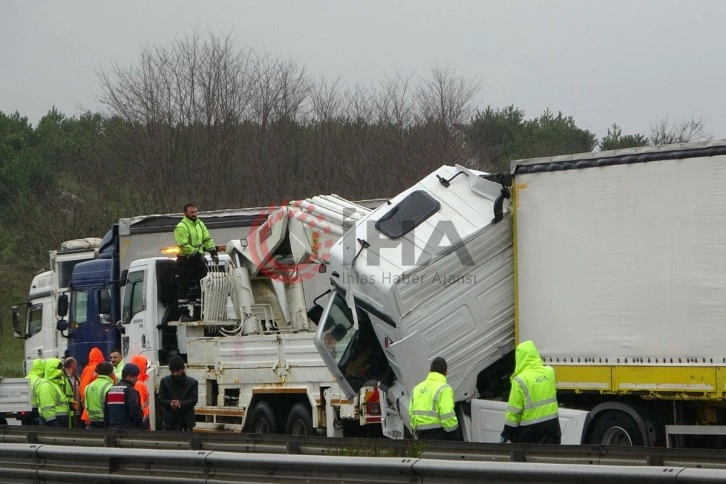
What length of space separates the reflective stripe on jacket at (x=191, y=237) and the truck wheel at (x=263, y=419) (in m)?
2.83

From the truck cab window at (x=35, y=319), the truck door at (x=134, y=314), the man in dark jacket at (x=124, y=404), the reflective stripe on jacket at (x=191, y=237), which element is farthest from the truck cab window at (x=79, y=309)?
the man in dark jacket at (x=124, y=404)

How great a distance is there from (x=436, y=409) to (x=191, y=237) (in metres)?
7.68

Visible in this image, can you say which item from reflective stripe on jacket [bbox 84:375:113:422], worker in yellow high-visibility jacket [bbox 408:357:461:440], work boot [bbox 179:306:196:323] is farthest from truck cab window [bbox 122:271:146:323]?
worker in yellow high-visibility jacket [bbox 408:357:461:440]

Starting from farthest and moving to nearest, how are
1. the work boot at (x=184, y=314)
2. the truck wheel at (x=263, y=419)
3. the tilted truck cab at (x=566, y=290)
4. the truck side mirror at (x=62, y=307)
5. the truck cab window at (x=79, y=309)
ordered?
1. the truck side mirror at (x=62, y=307)
2. the truck cab window at (x=79, y=309)
3. the work boot at (x=184, y=314)
4. the truck wheel at (x=263, y=419)
5. the tilted truck cab at (x=566, y=290)

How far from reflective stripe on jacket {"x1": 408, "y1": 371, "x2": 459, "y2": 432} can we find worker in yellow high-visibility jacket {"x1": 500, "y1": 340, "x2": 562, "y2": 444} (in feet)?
1.72

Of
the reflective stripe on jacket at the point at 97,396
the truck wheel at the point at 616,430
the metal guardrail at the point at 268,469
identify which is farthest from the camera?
the reflective stripe on jacket at the point at 97,396

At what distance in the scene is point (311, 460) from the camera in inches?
324

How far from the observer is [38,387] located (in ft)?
45.0

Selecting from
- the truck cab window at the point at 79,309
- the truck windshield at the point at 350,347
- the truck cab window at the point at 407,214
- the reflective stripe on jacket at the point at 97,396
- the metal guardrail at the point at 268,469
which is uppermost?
the truck cab window at the point at 407,214

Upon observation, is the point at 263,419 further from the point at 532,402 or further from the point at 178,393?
the point at 532,402

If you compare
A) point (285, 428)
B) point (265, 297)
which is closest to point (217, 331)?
point (265, 297)

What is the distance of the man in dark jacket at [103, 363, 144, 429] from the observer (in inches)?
455

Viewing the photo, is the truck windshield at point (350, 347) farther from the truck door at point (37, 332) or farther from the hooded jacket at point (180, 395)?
the truck door at point (37, 332)

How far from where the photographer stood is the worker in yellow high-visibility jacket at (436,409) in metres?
9.95
